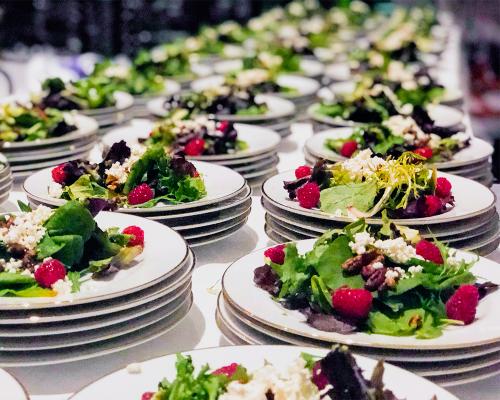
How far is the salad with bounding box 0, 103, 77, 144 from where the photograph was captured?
2.08m

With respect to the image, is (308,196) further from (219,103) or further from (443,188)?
(219,103)

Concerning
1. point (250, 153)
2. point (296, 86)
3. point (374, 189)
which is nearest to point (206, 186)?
point (250, 153)

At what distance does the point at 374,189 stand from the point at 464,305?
Result: 453 millimetres

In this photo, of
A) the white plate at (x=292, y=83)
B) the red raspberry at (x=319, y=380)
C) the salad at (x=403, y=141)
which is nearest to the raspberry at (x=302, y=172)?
the salad at (x=403, y=141)

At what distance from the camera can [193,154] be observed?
6.36 ft

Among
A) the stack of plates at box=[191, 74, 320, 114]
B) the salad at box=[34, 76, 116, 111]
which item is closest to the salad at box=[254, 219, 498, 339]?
the salad at box=[34, 76, 116, 111]

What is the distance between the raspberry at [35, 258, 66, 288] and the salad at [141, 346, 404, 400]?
1.12 feet

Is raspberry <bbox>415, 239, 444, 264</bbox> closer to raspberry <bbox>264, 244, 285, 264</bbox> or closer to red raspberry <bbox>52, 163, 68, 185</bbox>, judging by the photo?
raspberry <bbox>264, 244, 285, 264</bbox>

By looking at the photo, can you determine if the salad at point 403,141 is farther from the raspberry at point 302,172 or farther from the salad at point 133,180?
the salad at point 133,180

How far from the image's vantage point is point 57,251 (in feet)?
3.99

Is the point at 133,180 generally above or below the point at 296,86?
above

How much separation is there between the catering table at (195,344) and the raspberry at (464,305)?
10 centimetres

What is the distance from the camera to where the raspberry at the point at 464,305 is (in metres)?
1.08

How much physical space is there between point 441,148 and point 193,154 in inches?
25.1
